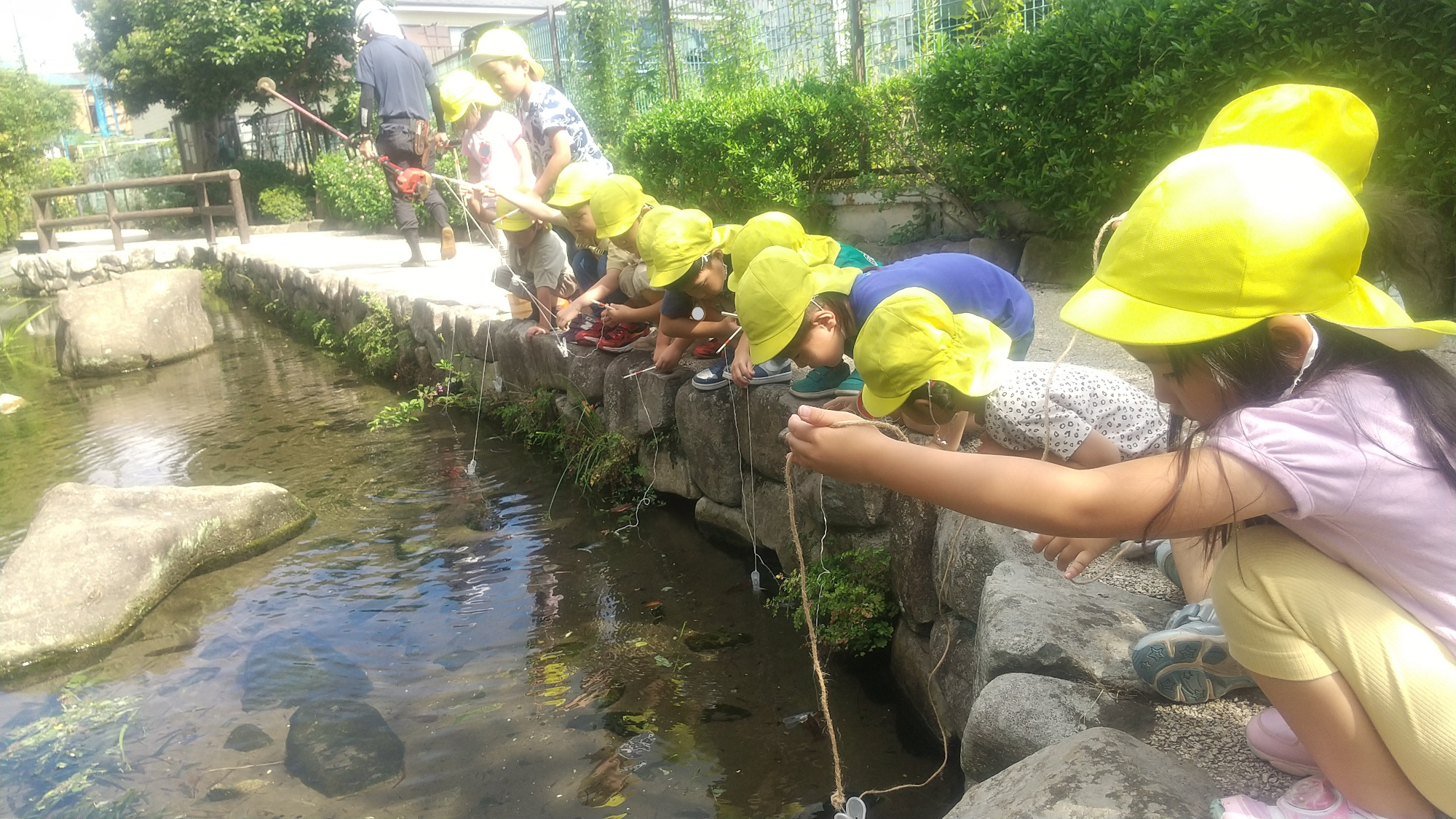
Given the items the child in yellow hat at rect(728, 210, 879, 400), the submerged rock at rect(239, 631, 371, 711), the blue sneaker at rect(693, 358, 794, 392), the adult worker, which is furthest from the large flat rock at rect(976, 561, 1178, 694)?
the adult worker

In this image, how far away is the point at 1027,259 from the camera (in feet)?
18.3

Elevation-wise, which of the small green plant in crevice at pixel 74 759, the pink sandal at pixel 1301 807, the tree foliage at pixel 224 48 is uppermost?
the tree foliage at pixel 224 48

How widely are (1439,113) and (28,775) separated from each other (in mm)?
4932

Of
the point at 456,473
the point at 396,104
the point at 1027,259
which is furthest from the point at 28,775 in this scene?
the point at 396,104

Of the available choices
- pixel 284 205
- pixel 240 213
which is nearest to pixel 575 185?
pixel 240 213

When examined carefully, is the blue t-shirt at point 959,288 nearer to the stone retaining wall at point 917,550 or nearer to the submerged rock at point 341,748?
the stone retaining wall at point 917,550

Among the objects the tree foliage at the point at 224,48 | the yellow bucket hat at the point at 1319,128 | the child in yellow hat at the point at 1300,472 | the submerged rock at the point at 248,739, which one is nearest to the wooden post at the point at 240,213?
the tree foliage at the point at 224,48

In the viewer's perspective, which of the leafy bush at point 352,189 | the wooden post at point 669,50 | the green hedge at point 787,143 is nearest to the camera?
the green hedge at point 787,143

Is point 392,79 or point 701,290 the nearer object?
point 701,290

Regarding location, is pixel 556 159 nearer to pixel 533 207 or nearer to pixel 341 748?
pixel 533 207

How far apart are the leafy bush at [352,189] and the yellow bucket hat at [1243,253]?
39.6 feet

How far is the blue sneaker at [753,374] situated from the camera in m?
3.67

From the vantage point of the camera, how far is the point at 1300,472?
126 cm

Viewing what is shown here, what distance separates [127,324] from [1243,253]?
9.32 meters
